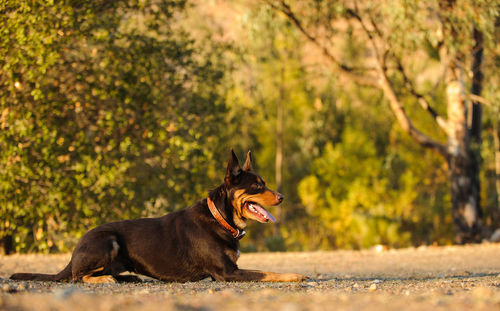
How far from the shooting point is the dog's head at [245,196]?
25.3 feet

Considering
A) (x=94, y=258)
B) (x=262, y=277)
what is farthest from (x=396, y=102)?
(x=94, y=258)

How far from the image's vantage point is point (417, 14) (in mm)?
17734

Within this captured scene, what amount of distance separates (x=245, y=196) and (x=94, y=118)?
9.64m

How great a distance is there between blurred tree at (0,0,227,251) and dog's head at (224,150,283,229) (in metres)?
7.30

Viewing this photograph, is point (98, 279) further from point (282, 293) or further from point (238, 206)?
point (282, 293)

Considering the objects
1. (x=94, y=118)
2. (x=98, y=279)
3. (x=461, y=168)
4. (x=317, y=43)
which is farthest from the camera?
(x=317, y=43)

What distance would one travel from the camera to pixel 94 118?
16.2 m

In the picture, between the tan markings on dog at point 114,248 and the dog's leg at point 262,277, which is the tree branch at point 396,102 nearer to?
the dog's leg at point 262,277

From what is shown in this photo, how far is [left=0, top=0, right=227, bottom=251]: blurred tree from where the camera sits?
13578 mm

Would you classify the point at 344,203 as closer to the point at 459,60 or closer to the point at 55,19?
the point at 459,60

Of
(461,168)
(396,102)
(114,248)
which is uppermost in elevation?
(396,102)

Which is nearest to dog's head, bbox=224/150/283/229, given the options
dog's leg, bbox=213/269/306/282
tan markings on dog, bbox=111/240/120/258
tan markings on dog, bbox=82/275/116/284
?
dog's leg, bbox=213/269/306/282

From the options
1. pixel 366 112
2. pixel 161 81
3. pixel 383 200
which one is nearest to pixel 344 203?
pixel 383 200

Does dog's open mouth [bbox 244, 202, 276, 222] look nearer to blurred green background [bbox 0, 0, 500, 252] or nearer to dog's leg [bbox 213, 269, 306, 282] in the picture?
dog's leg [bbox 213, 269, 306, 282]
